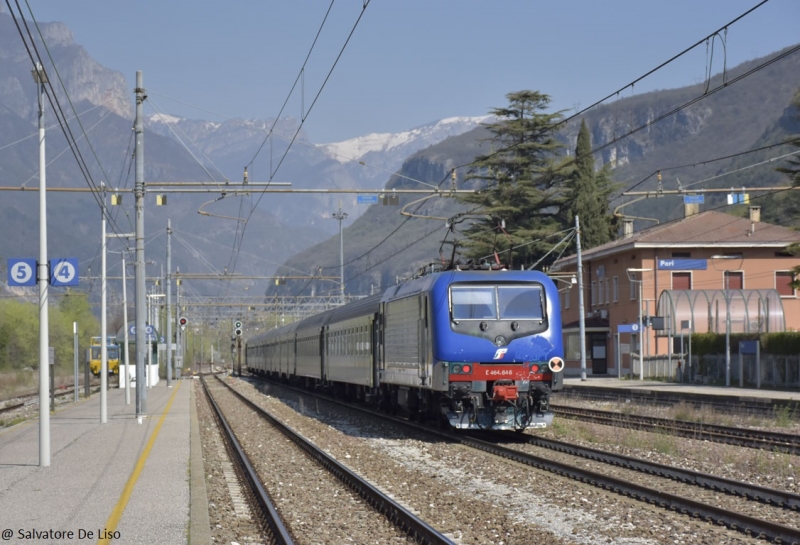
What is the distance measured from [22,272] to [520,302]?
28.3 feet

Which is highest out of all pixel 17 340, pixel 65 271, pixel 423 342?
pixel 65 271

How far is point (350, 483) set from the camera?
14.4 m

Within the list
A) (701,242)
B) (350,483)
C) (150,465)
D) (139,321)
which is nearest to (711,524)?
(350,483)

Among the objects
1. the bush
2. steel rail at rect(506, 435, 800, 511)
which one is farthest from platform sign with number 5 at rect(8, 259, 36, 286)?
the bush

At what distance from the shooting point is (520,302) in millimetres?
20203

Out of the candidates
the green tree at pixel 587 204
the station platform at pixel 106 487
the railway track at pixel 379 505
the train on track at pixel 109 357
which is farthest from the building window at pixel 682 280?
the railway track at pixel 379 505

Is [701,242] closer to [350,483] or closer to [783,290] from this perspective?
[783,290]

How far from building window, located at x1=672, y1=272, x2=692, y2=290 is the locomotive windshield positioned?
38.9 meters

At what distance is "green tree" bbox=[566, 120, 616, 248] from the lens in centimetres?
6794

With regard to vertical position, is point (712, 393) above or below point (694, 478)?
above

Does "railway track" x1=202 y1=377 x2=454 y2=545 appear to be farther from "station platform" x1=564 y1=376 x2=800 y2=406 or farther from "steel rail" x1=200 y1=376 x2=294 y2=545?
"station platform" x1=564 y1=376 x2=800 y2=406

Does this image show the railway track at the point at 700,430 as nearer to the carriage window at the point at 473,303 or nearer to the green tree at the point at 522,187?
the carriage window at the point at 473,303

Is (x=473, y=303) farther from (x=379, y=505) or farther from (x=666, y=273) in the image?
(x=666, y=273)

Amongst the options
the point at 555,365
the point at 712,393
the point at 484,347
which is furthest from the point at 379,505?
the point at 712,393
